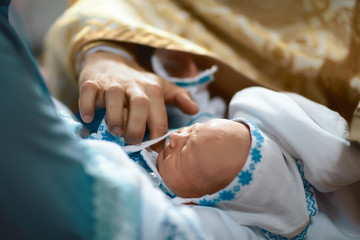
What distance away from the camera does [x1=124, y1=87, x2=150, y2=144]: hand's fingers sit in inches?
21.0

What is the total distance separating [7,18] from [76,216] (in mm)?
227

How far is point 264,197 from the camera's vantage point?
53 cm

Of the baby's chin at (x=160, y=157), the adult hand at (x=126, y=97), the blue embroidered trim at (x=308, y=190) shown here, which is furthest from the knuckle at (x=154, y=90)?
the blue embroidered trim at (x=308, y=190)

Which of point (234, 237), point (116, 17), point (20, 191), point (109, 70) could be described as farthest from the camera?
point (116, 17)

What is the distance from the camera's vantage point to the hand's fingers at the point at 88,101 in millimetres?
531

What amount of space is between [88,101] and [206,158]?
0.20 m

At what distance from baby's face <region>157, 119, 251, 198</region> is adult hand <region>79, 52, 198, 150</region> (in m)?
0.07

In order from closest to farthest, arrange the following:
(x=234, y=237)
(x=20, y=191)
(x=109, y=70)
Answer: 1. (x=20, y=191)
2. (x=234, y=237)
3. (x=109, y=70)

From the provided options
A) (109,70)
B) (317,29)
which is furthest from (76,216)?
(317,29)

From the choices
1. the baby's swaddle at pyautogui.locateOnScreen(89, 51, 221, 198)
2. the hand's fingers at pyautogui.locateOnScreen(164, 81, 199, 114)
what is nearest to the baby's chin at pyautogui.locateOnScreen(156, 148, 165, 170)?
the baby's swaddle at pyautogui.locateOnScreen(89, 51, 221, 198)

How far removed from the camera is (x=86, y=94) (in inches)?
21.1

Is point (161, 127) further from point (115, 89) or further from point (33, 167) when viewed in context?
point (33, 167)

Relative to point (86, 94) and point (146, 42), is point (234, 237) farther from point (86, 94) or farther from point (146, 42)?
point (146, 42)

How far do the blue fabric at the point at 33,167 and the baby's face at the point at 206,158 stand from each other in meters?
0.21
